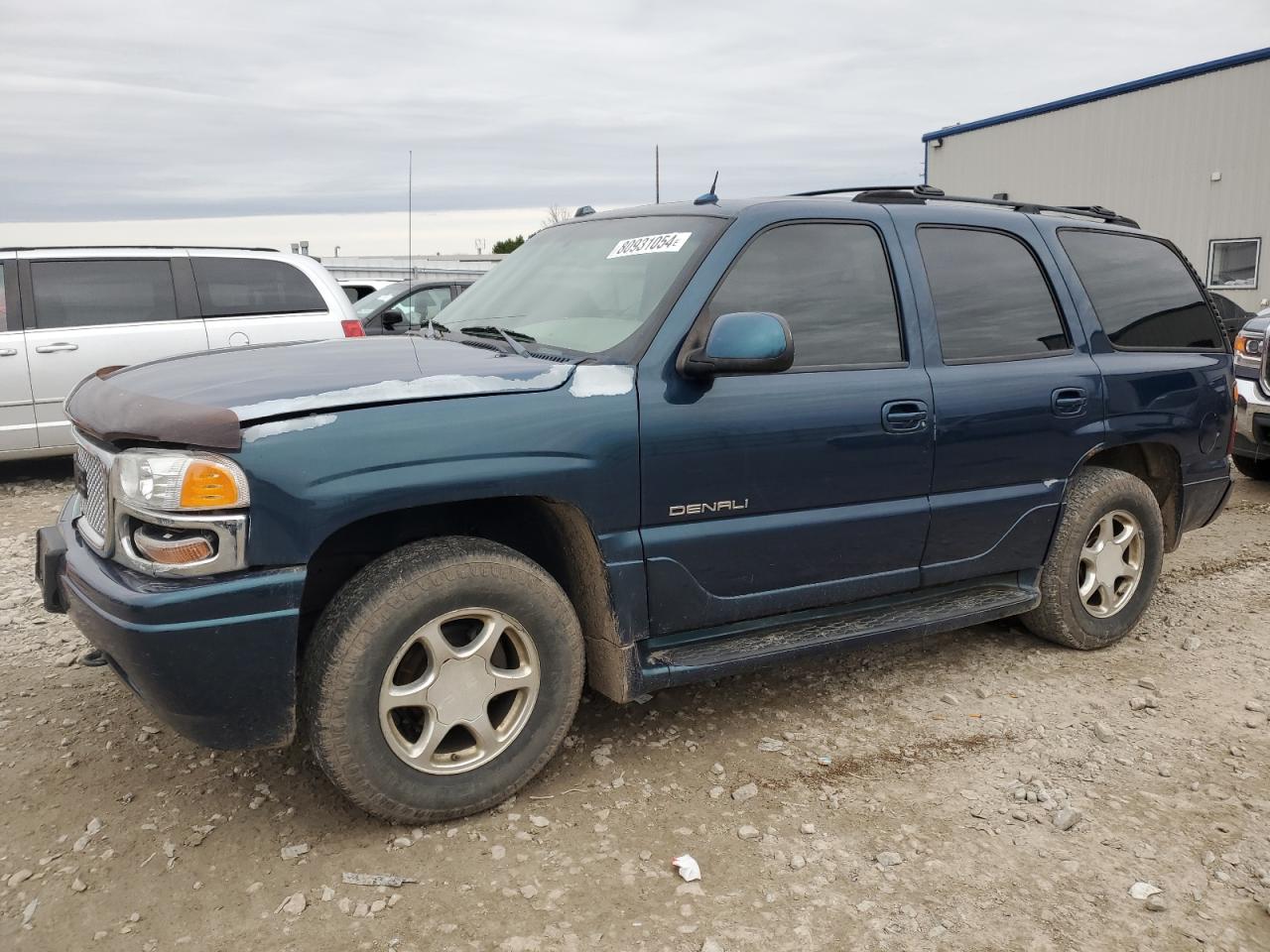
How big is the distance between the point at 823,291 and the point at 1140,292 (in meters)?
1.83

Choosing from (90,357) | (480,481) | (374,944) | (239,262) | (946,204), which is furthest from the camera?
(239,262)

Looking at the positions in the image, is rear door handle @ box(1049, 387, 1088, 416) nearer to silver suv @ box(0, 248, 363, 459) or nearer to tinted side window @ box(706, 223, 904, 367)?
tinted side window @ box(706, 223, 904, 367)

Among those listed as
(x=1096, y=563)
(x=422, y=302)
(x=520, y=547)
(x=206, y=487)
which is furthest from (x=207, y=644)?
(x=422, y=302)

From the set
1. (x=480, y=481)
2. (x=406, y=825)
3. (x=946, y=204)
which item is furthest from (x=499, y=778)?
(x=946, y=204)

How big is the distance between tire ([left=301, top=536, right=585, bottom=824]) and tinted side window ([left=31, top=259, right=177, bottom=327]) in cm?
571

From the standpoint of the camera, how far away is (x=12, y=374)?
7215 mm

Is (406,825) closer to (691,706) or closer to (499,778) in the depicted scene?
(499,778)

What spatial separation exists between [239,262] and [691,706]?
18.8 feet

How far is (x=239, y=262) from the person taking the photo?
7844mm

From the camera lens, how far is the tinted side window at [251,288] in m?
7.76

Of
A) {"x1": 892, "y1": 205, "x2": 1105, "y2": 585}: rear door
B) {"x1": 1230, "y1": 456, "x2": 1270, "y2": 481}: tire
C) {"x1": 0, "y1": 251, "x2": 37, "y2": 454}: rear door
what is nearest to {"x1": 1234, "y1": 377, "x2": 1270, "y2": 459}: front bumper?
{"x1": 1230, "y1": 456, "x2": 1270, "y2": 481}: tire

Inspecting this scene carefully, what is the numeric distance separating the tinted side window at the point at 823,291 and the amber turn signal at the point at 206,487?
5.10ft

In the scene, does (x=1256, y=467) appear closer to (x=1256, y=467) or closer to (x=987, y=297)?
(x=1256, y=467)

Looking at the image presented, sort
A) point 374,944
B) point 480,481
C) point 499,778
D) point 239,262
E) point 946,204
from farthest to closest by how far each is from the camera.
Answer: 1. point 239,262
2. point 946,204
3. point 499,778
4. point 480,481
5. point 374,944
